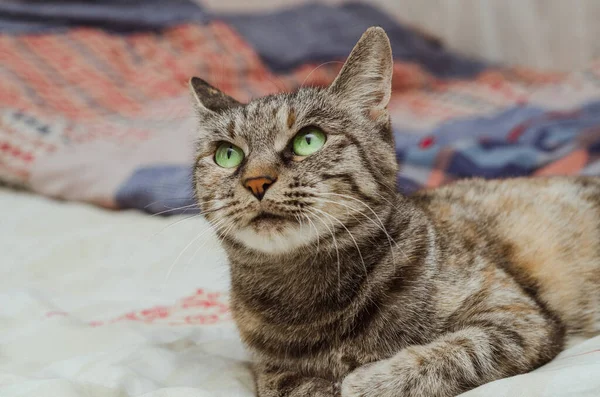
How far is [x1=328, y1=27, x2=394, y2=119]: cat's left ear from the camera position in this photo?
133cm

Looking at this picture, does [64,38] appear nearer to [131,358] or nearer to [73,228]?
[73,228]

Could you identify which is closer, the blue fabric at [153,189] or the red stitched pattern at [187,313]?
the red stitched pattern at [187,313]

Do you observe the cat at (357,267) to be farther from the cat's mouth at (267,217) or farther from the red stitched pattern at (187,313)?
the red stitched pattern at (187,313)

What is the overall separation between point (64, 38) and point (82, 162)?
4.25ft

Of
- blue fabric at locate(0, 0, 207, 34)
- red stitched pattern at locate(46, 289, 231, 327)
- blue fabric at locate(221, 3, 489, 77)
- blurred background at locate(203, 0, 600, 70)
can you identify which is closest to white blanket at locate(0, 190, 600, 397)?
red stitched pattern at locate(46, 289, 231, 327)

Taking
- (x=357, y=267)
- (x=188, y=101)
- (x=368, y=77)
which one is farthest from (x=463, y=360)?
(x=188, y=101)

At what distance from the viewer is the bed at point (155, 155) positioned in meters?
1.33

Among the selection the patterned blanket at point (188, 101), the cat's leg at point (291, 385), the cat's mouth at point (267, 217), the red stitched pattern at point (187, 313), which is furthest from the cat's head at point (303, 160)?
the patterned blanket at point (188, 101)

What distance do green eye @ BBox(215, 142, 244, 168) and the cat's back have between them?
20.5 inches

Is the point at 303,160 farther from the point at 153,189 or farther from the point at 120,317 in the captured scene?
the point at 153,189

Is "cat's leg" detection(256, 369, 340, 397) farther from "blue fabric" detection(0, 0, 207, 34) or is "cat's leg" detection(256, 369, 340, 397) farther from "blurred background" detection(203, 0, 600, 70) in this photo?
"blurred background" detection(203, 0, 600, 70)

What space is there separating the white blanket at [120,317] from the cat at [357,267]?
0.10 m

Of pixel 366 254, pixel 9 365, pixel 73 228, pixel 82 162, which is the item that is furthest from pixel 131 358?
pixel 82 162

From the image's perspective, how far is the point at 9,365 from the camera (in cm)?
132
